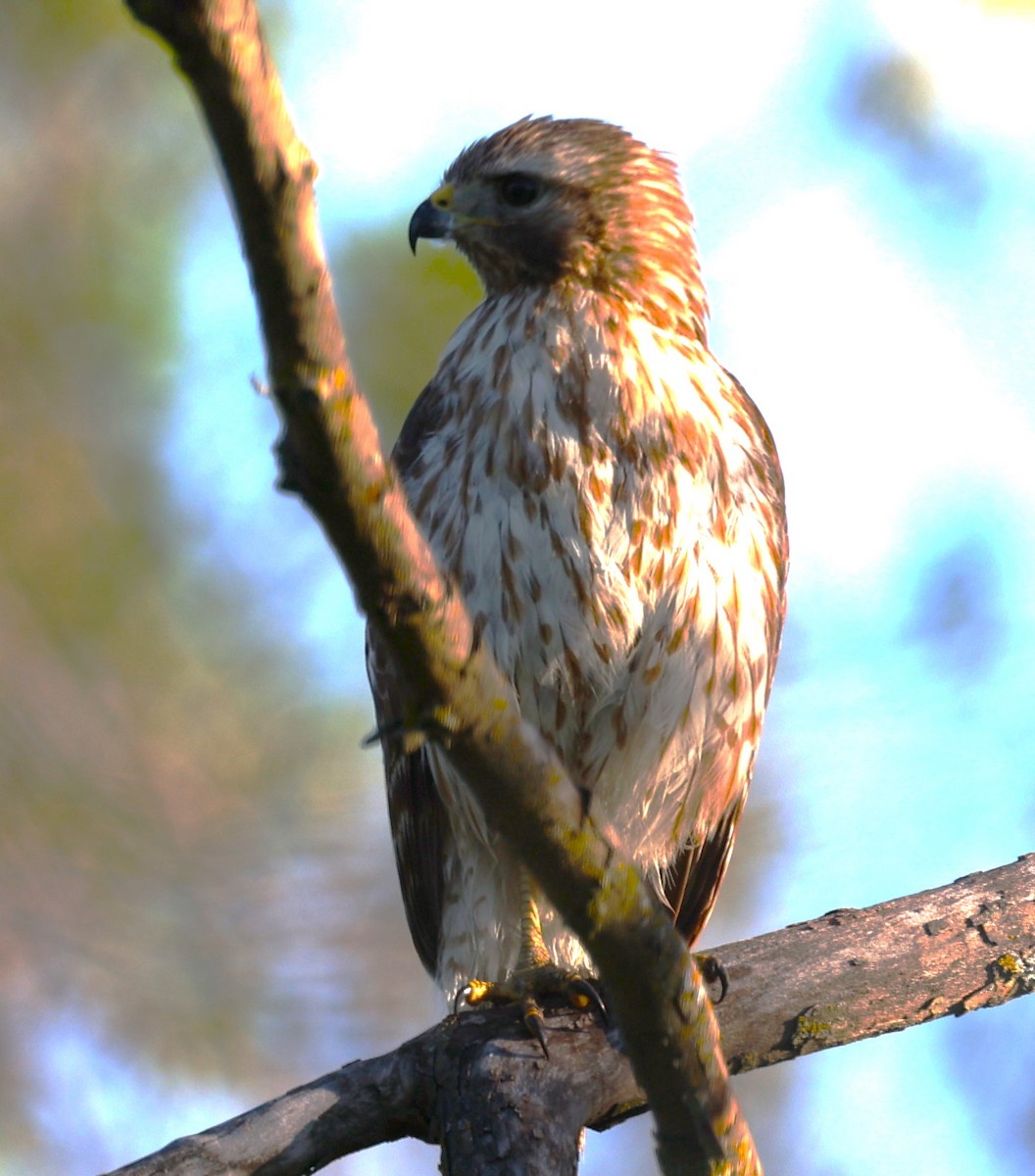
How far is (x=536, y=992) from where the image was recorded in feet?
10.6

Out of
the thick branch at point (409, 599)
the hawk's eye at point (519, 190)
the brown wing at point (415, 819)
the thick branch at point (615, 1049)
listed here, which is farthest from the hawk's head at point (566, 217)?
the thick branch at point (409, 599)

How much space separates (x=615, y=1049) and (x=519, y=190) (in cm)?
→ 220

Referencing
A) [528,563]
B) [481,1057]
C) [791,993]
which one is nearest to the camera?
[481,1057]

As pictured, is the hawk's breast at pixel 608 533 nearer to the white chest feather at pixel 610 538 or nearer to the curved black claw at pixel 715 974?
the white chest feather at pixel 610 538

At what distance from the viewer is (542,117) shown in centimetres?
413

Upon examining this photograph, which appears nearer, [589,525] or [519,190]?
[589,525]

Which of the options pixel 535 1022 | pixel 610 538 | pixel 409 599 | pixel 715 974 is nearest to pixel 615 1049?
pixel 535 1022

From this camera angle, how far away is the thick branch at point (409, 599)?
4.61 ft

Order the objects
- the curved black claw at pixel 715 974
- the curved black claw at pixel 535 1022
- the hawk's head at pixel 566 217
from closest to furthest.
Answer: the curved black claw at pixel 535 1022 < the curved black claw at pixel 715 974 < the hawk's head at pixel 566 217

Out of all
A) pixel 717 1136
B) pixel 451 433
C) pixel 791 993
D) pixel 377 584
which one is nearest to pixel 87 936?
pixel 451 433

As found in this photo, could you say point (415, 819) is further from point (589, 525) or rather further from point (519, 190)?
point (519, 190)

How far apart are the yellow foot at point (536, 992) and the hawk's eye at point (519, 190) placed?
195cm

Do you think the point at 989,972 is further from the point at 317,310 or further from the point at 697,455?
the point at 317,310

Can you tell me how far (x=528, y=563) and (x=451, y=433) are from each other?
0.41 metres
